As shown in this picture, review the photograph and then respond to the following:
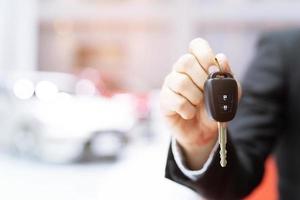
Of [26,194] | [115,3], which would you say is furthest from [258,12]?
[26,194]

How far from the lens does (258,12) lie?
132cm

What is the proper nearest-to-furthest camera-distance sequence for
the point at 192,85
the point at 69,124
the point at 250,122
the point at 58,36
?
the point at 192,85
the point at 250,122
the point at 69,124
the point at 58,36

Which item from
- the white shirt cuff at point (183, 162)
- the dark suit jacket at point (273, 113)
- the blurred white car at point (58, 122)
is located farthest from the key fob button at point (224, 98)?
the blurred white car at point (58, 122)

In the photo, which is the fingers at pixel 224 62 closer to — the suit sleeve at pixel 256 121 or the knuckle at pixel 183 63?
the knuckle at pixel 183 63

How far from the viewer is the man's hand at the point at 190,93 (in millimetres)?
348

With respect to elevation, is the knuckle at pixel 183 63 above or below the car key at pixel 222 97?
above

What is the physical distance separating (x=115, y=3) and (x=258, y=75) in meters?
0.69

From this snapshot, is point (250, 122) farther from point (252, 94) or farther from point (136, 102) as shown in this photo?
point (136, 102)

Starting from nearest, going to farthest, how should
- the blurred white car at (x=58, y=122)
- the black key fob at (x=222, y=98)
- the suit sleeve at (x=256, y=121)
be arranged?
the black key fob at (x=222, y=98), the suit sleeve at (x=256, y=121), the blurred white car at (x=58, y=122)

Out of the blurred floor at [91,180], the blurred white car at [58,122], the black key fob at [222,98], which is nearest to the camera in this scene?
A: the black key fob at [222,98]

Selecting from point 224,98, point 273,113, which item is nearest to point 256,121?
point 273,113

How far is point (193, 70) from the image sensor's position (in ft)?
1.16

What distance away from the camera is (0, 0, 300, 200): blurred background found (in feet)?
2.01

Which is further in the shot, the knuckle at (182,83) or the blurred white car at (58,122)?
the blurred white car at (58,122)
